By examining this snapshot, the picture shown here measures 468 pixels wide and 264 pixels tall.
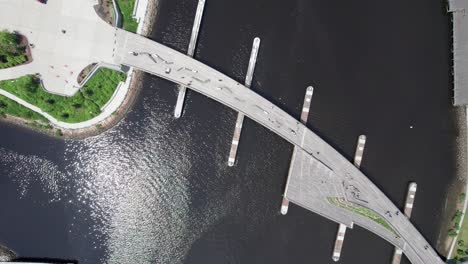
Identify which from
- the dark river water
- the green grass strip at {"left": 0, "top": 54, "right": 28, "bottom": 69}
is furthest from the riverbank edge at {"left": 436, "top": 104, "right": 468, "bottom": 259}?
the green grass strip at {"left": 0, "top": 54, "right": 28, "bottom": 69}

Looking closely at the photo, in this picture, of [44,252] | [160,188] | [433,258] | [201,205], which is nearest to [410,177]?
[433,258]

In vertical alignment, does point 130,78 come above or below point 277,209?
above

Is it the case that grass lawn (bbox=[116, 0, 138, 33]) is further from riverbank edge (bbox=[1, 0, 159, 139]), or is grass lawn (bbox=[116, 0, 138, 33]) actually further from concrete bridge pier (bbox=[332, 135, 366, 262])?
concrete bridge pier (bbox=[332, 135, 366, 262])

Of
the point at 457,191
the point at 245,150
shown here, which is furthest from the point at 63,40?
the point at 457,191

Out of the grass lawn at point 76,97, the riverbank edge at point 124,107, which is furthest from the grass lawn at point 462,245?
the grass lawn at point 76,97

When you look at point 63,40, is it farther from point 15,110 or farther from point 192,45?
point 192,45

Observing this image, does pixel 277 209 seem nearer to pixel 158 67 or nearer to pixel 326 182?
pixel 326 182

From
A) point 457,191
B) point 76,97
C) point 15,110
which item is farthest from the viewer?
point 457,191
